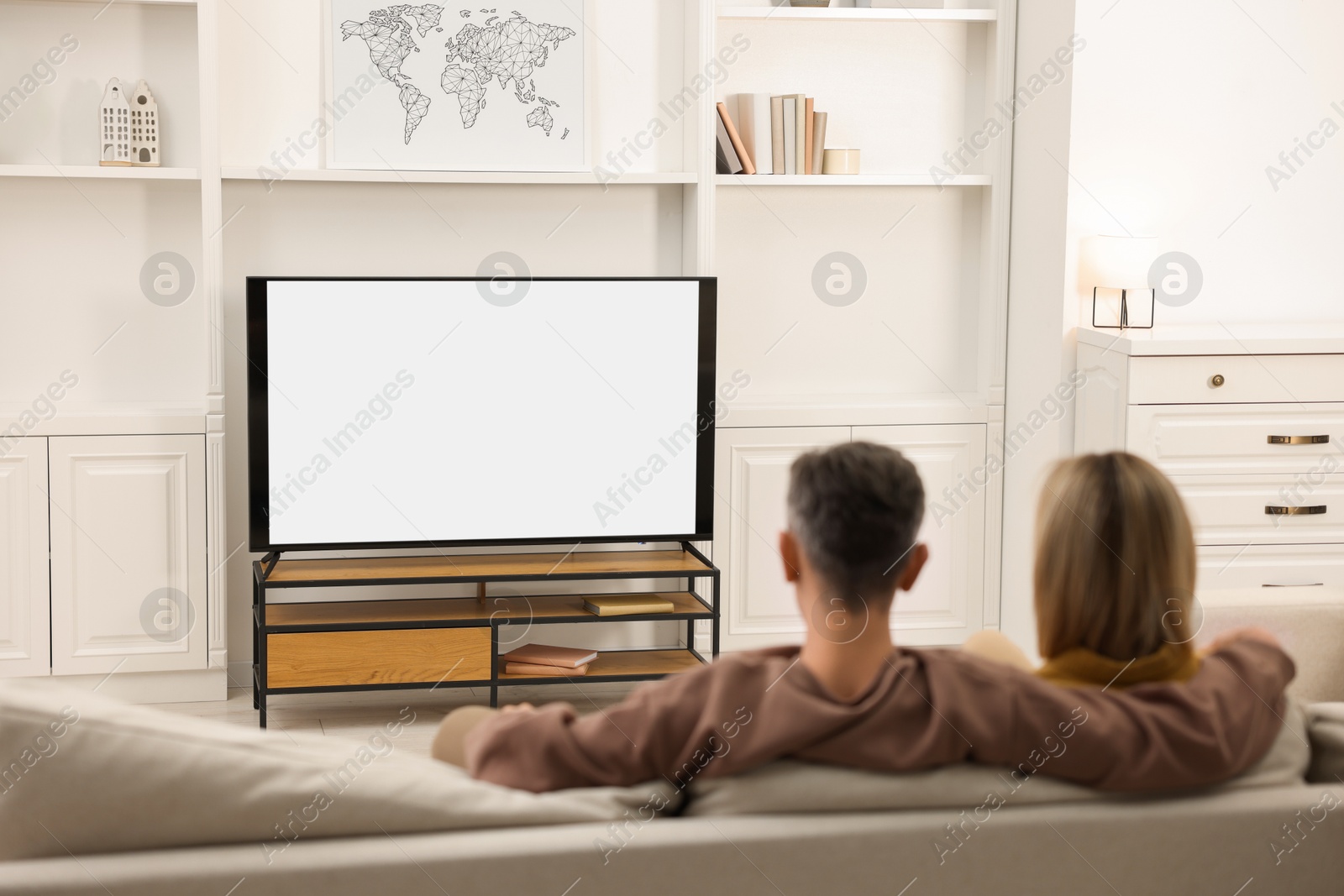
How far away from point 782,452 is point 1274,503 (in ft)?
4.68

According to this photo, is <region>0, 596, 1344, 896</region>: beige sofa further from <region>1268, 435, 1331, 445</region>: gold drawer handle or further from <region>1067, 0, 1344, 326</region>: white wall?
<region>1067, 0, 1344, 326</region>: white wall

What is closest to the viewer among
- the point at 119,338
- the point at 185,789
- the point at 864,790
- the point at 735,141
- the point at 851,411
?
the point at 185,789

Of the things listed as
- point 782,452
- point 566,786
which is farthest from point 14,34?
point 566,786

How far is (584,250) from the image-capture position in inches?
150

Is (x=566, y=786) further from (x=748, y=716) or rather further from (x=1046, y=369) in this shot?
(x=1046, y=369)

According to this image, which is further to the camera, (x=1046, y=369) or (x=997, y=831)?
(x=1046, y=369)

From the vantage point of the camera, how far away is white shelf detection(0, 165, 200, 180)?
335 centimetres

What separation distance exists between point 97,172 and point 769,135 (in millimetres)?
1994

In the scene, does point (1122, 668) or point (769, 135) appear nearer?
point (1122, 668)

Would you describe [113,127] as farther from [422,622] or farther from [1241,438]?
[1241,438]

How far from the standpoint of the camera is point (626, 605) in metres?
3.56

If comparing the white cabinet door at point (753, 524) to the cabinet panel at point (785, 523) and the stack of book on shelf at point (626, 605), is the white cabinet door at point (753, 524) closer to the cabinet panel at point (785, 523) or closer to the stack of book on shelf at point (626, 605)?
the cabinet panel at point (785, 523)

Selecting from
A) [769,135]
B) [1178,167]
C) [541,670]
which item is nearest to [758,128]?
[769,135]

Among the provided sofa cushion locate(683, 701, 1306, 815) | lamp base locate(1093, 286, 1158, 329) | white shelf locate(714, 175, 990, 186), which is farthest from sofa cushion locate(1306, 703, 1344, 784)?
white shelf locate(714, 175, 990, 186)
